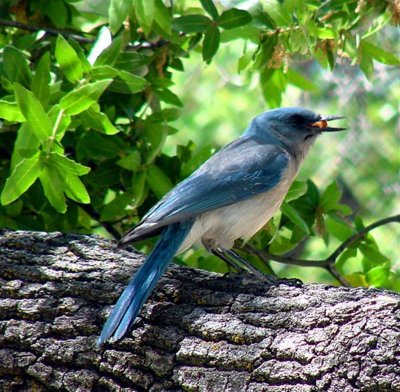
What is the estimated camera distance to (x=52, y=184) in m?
4.10

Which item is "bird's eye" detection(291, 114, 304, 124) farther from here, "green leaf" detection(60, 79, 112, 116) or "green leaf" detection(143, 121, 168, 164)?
"green leaf" detection(60, 79, 112, 116)

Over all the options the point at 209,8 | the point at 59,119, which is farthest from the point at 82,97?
the point at 209,8

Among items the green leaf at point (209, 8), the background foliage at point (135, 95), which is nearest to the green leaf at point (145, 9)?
the background foliage at point (135, 95)

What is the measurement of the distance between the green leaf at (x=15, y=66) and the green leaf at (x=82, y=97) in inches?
15.6

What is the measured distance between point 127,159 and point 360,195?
532cm

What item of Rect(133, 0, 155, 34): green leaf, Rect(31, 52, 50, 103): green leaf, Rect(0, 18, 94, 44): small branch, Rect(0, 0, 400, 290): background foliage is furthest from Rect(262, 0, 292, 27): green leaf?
Rect(31, 52, 50, 103): green leaf

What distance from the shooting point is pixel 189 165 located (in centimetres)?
504

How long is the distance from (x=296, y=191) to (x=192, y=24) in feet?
3.50

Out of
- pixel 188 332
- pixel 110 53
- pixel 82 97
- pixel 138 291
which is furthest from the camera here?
pixel 110 53

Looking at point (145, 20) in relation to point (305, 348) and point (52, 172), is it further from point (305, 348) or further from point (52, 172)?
point (305, 348)

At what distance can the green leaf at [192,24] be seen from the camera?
480cm

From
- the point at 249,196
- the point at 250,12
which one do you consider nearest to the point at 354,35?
the point at 250,12

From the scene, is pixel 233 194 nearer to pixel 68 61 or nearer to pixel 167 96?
pixel 167 96

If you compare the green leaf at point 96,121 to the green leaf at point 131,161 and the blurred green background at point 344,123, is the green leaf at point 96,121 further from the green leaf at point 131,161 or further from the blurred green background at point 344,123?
the blurred green background at point 344,123
